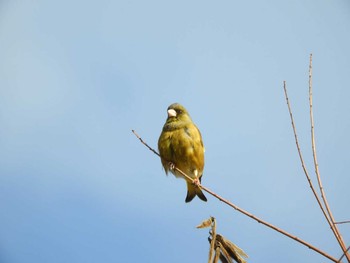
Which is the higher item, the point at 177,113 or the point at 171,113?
the point at 177,113

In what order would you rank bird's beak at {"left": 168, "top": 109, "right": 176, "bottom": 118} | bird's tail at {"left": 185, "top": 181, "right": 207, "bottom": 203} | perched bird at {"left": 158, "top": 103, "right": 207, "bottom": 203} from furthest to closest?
bird's tail at {"left": 185, "top": 181, "right": 207, "bottom": 203} → bird's beak at {"left": 168, "top": 109, "right": 176, "bottom": 118} → perched bird at {"left": 158, "top": 103, "right": 207, "bottom": 203}

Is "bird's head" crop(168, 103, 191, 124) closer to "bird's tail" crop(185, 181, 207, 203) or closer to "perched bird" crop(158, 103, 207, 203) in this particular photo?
"perched bird" crop(158, 103, 207, 203)

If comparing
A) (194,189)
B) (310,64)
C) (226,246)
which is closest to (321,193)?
(226,246)

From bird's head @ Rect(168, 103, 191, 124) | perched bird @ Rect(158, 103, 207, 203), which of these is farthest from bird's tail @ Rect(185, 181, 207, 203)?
bird's head @ Rect(168, 103, 191, 124)

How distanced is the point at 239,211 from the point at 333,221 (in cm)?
49

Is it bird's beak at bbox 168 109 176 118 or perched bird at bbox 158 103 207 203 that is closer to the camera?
perched bird at bbox 158 103 207 203

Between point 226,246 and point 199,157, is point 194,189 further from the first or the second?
point 226,246

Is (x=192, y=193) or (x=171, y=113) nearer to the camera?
(x=171, y=113)

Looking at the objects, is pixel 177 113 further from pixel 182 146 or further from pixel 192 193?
pixel 192 193

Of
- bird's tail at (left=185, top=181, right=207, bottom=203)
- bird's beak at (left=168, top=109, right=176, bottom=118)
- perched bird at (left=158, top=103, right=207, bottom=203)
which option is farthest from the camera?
bird's tail at (left=185, top=181, right=207, bottom=203)

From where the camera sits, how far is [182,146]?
16.8 feet

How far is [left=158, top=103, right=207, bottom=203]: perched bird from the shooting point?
5.15 metres

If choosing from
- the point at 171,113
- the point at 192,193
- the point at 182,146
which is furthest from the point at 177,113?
the point at 192,193

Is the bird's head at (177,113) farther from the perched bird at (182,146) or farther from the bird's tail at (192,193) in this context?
the bird's tail at (192,193)
